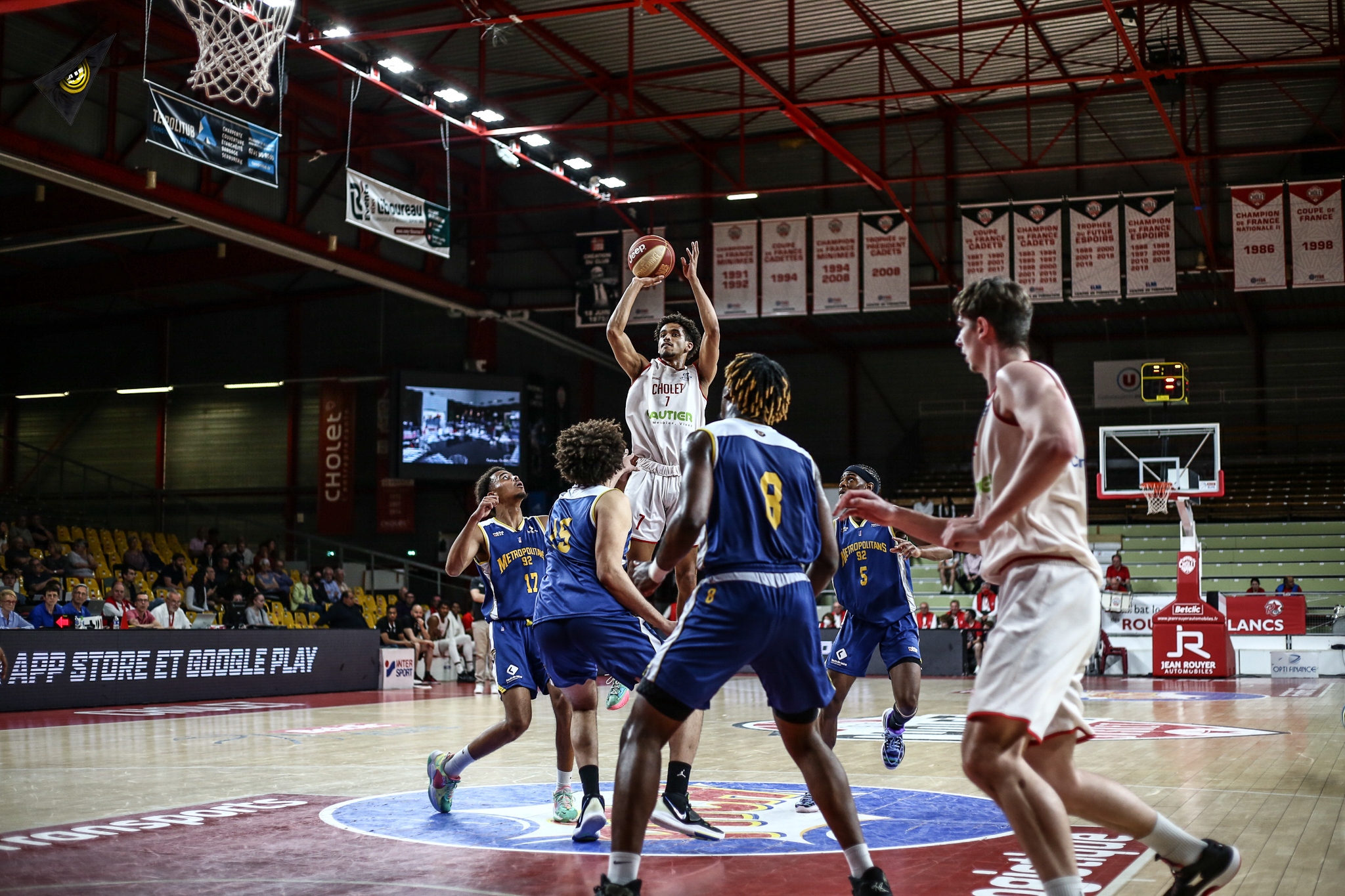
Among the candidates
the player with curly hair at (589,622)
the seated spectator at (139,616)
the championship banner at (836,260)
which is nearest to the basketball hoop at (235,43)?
the player with curly hair at (589,622)

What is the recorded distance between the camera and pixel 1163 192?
73.6ft

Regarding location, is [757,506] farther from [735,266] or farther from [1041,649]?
[735,266]

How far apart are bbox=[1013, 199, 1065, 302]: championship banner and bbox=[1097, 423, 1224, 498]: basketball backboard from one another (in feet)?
10.9

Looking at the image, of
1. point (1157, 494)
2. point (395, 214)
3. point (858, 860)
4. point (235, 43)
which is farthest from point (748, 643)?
point (1157, 494)

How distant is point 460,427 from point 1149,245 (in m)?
15.5

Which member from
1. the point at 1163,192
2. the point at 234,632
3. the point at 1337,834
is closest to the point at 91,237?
the point at 234,632

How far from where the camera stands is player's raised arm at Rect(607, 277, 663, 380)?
7.36 m

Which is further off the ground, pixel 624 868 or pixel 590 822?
pixel 624 868

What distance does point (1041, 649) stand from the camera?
3840 mm

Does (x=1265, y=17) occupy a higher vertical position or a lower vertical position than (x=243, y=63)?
higher

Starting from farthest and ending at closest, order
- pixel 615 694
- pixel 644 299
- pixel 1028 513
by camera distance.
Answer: pixel 644 299 < pixel 615 694 < pixel 1028 513

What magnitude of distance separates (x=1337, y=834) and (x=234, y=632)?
1497 centimetres

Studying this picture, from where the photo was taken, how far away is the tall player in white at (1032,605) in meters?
3.79

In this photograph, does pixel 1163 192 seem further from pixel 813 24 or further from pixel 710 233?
pixel 710 233
